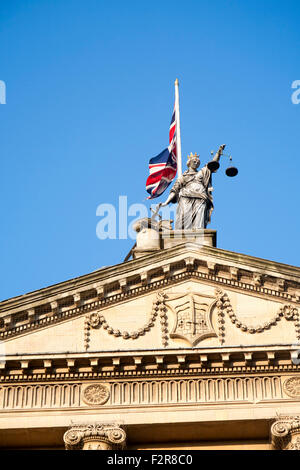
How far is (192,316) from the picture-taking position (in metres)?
32.1

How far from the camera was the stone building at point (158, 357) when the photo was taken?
31.0 m

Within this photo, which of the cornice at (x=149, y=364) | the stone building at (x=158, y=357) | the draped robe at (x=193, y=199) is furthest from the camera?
the draped robe at (x=193, y=199)

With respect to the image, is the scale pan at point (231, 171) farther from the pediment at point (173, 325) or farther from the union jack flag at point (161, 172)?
the pediment at point (173, 325)

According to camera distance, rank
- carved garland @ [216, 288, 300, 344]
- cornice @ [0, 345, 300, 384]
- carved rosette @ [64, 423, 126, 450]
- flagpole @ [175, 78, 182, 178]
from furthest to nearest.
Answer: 1. flagpole @ [175, 78, 182, 178]
2. carved garland @ [216, 288, 300, 344]
3. cornice @ [0, 345, 300, 384]
4. carved rosette @ [64, 423, 126, 450]

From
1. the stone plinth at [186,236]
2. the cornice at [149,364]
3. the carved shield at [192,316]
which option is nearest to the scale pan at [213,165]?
the stone plinth at [186,236]

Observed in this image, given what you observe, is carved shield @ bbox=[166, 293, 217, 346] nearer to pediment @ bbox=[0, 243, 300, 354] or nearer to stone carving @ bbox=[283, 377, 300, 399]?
pediment @ bbox=[0, 243, 300, 354]

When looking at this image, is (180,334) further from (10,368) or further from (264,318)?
(10,368)

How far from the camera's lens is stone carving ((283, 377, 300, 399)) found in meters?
31.1

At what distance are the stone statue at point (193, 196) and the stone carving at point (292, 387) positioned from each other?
6.33m

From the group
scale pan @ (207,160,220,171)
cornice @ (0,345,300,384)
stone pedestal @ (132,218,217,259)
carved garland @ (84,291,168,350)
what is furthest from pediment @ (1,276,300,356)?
scale pan @ (207,160,220,171)

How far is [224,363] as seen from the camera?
103 feet

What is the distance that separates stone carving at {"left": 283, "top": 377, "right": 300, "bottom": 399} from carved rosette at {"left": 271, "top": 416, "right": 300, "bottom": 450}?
2.23 ft
